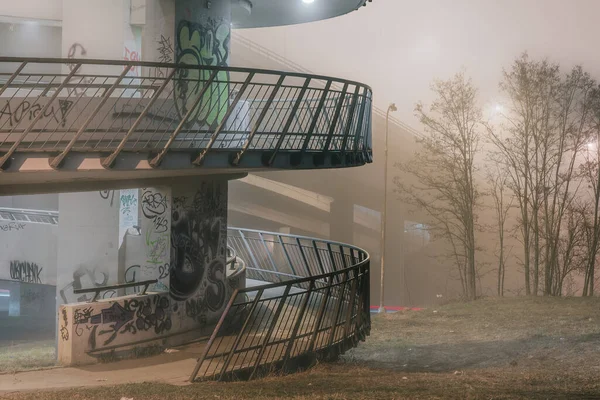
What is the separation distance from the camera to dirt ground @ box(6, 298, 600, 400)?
344 inches

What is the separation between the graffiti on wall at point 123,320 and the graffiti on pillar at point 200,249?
53cm

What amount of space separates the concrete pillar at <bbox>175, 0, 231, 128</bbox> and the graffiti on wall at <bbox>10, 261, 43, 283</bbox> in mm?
10593

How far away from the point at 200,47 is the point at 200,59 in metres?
0.20

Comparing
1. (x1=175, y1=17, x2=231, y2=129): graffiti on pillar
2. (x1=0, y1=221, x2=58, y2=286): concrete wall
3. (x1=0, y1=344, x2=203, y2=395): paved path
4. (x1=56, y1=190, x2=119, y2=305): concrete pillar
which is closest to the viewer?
(x1=0, y1=344, x2=203, y2=395): paved path

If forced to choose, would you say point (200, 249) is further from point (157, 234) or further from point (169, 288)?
point (169, 288)

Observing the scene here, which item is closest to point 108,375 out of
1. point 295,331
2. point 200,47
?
point 295,331

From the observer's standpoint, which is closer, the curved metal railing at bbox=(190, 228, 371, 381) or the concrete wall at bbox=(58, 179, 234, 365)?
the curved metal railing at bbox=(190, 228, 371, 381)

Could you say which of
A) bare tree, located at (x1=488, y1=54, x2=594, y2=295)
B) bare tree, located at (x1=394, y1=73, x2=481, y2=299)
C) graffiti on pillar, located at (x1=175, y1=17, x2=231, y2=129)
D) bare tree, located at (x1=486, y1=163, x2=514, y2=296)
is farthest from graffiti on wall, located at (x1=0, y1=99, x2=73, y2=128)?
bare tree, located at (x1=486, y1=163, x2=514, y2=296)

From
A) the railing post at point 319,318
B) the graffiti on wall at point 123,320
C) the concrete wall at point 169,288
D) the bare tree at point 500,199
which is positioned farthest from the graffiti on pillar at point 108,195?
the bare tree at point 500,199

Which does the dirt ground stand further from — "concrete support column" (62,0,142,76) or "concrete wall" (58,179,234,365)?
"concrete support column" (62,0,142,76)

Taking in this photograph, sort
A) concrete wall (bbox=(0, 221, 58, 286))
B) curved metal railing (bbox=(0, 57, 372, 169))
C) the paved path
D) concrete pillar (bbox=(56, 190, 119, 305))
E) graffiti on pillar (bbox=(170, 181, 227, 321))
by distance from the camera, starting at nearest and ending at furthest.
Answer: the paved path, curved metal railing (bbox=(0, 57, 372, 169)), graffiti on pillar (bbox=(170, 181, 227, 321)), concrete pillar (bbox=(56, 190, 119, 305)), concrete wall (bbox=(0, 221, 58, 286))

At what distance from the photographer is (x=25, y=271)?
895 inches

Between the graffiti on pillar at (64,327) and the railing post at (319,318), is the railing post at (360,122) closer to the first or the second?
the railing post at (319,318)

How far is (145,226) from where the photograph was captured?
45.5 ft
